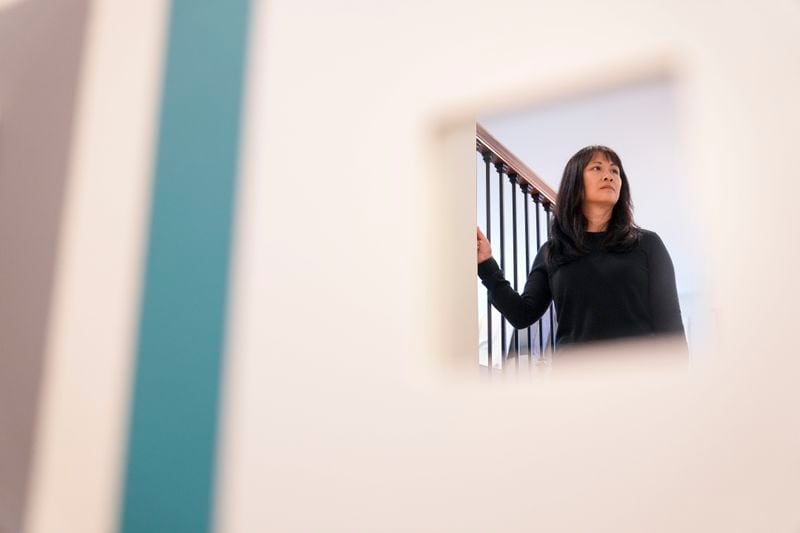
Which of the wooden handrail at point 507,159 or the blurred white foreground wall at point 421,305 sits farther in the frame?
the wooden handrail at point 507,159

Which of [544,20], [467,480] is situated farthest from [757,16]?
→ [467,480]

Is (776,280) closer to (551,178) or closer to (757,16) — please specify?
(757,16)

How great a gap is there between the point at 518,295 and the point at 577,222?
208mm

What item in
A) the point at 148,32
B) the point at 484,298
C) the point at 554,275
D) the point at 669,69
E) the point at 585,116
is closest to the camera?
the point at 669,69

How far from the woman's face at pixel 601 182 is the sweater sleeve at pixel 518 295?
166 millimetres

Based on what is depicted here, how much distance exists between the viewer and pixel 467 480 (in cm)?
70

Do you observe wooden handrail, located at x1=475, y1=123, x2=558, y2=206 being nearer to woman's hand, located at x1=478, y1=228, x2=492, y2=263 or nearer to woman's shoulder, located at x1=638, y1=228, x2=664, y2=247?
woman's hand, located at x1=478, y1=228, x2=492, y2=263

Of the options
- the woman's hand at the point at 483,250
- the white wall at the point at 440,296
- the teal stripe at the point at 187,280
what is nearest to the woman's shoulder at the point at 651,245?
the woman's hand at the point at 483,250

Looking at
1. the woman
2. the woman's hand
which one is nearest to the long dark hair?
the woman

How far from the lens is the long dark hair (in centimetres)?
149

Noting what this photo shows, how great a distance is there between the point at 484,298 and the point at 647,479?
63.4 inches

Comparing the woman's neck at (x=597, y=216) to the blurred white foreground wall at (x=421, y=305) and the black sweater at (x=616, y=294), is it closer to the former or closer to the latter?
the black sweater at (x=616, y=294)

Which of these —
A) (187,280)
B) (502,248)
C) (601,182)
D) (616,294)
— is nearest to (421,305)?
(187,280)

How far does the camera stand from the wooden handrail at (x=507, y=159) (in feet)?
6.31
